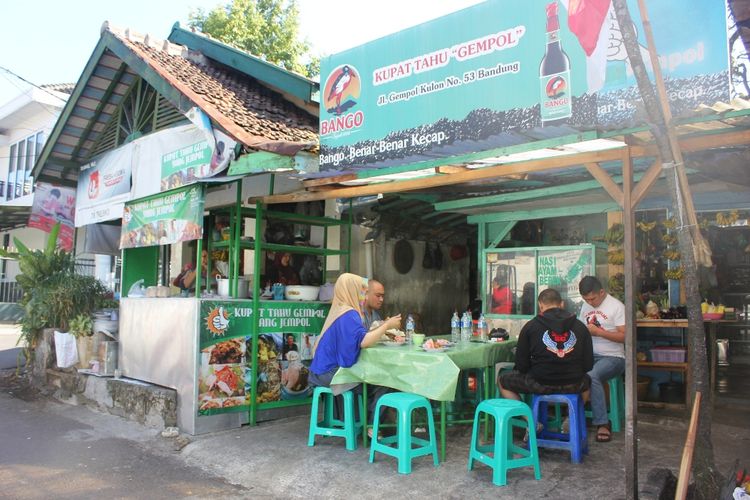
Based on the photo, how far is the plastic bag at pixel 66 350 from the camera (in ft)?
29.3

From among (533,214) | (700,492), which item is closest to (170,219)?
(533,214)

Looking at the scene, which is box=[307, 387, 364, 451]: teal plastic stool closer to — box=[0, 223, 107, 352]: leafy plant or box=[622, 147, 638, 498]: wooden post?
box=[622, 147, 638, 498]: wooden post

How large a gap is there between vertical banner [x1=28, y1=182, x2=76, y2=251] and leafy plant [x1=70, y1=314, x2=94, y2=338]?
242cm

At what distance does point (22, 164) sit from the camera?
887 inches

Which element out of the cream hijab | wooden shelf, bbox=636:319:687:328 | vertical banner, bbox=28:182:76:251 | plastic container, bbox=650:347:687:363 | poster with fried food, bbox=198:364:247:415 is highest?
vertical banner, bbox=28:182:76:251

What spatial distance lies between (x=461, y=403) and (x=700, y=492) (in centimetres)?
344

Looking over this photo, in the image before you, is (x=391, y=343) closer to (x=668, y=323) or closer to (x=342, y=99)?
(x=342, y=99)

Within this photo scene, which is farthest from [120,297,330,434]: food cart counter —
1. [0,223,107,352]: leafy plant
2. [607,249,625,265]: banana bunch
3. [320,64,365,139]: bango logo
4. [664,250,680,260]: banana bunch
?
[664,250,680,260]: banana bunch

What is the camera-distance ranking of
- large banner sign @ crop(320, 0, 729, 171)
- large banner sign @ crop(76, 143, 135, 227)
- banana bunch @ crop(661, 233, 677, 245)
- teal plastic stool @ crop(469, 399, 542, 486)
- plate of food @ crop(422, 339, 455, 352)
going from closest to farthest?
1. large banner sign @ crop(320, 0, 729, 171)
2. teal plastic stool @ crop(469, 399, 542, 486)
3. plate of food @ crop(422, 339, 455, 352)
4. banana bunch @ crop(661, 233, 677, 245)
5. large banner sign @ crop(76, 143, 135, 227)

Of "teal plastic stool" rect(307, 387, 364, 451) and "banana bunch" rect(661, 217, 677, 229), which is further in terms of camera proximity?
"banana bunch" rect(661, 217, 677, 229)

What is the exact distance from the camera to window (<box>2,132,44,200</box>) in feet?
72.0

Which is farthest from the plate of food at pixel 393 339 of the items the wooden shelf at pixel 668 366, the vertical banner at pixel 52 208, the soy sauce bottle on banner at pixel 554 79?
the vertical banner at pixel 52 208

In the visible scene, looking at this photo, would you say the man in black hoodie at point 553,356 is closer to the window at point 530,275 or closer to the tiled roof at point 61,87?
the window at point 530,275

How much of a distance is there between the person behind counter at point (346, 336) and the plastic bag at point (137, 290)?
3631mm
